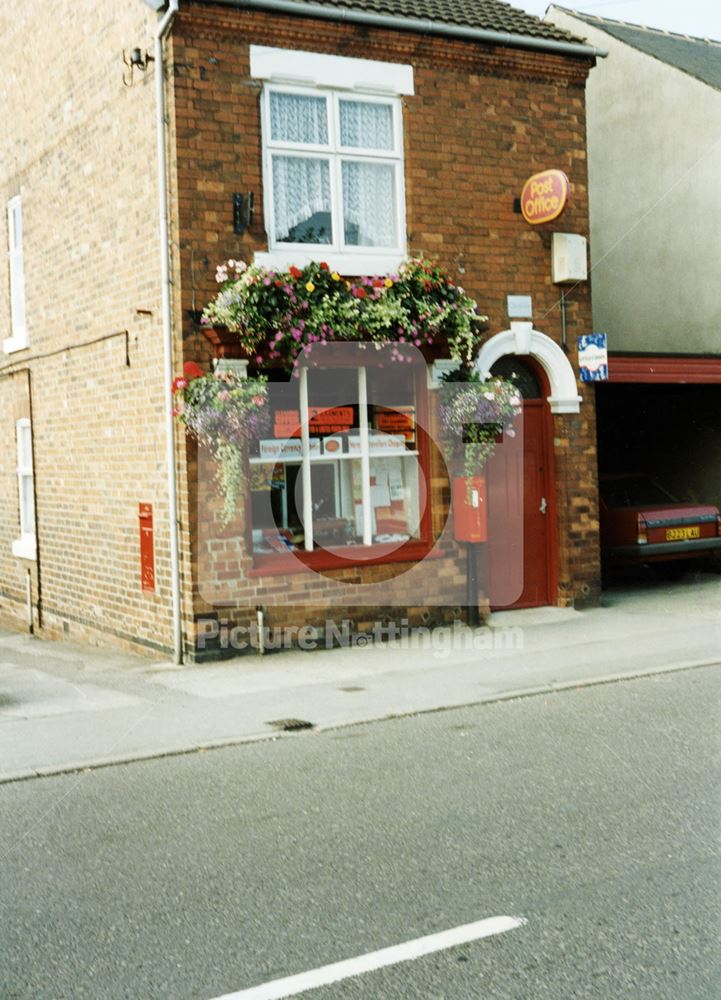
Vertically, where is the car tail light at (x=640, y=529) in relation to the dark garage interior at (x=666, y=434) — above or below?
below

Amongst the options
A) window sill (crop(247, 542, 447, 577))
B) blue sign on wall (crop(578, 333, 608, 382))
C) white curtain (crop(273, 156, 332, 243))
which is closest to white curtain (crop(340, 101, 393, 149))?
white curtain (crop(273, 156, 332, 243))

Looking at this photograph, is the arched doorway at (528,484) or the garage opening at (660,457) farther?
the garage opening at (660,457)

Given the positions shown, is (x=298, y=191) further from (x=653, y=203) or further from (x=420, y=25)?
(x=653, y=203)

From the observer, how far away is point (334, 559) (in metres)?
11.1

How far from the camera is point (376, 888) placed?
15.3 feet

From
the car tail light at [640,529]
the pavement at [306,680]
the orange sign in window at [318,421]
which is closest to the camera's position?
the pavement at [306,680]

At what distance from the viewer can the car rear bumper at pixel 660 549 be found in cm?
1350

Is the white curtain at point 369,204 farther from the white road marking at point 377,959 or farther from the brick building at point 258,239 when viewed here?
the white road marking at point 377,959

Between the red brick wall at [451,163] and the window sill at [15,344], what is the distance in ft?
15.1

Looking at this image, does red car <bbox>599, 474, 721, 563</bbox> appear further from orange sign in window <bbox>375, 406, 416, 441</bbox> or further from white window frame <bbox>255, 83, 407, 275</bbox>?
white window frame <bbox>255, 83, 407, 275</bbox>

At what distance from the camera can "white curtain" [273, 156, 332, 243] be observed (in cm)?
1086

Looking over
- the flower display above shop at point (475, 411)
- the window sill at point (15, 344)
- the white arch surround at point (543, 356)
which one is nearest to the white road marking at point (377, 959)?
the flower display above shop at point (475, 411)

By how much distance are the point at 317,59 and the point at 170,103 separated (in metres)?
1.60

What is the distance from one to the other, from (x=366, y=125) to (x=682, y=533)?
615 centimetres
